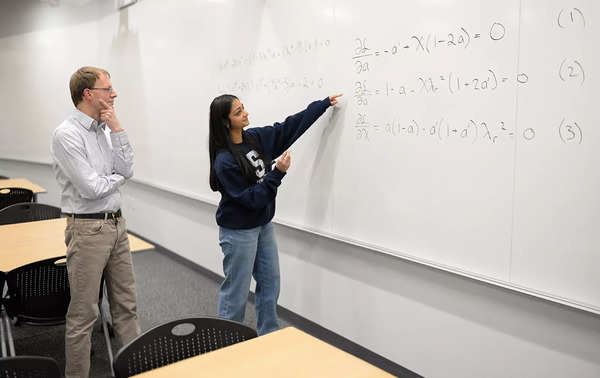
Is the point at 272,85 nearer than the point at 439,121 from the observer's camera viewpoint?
No

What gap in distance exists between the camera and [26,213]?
3.36m

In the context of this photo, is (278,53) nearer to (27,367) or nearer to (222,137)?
(222,137)

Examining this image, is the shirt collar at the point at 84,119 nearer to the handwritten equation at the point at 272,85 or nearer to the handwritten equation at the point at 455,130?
the handwritten equation at the point at 272,85

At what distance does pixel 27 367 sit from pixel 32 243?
1649mm

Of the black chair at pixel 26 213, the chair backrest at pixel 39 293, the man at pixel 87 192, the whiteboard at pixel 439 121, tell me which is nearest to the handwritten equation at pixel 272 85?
the whiteboard at pixel 439 121

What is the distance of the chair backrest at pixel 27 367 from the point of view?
1.18 m

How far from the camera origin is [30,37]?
6805 millimetres

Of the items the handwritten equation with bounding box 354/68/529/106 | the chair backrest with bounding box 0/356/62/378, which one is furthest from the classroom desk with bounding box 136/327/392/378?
the handwritten equation with bounding box 354/68/529/106

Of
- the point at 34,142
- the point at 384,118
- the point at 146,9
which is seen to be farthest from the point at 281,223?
the point at 34,142

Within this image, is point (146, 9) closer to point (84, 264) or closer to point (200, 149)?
point (200, 149)

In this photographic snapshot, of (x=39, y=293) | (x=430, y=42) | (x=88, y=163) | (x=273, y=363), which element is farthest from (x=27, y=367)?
(x=430, y=42)

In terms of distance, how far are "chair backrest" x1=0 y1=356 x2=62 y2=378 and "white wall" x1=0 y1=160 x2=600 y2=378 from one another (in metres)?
1.71

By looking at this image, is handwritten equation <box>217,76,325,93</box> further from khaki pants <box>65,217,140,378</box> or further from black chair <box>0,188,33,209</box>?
black chair <box>0,188,33,209</box>

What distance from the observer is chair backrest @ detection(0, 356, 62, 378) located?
1185 millimetres
